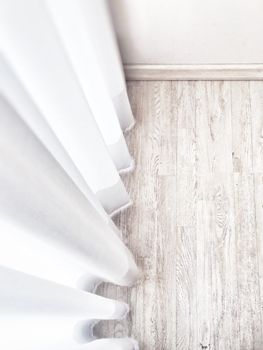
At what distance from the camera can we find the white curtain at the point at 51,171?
0.43 m

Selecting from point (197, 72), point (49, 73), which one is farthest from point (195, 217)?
point (49, 73)

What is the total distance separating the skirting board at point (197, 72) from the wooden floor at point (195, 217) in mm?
21

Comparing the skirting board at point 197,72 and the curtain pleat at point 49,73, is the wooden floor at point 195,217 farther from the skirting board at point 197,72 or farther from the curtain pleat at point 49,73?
the curtain pleat at point 49,73

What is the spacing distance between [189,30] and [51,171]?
2.47ft

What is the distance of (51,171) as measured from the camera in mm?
499

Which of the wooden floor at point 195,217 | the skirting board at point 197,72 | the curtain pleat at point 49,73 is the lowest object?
the wooden floor at point 195,217

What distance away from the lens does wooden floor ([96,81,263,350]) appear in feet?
3.82

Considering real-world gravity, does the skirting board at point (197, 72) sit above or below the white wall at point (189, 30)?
below

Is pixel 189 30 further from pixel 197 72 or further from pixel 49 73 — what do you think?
pixel 49 73

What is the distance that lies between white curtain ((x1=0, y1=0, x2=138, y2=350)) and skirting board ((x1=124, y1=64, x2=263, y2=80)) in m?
0.31

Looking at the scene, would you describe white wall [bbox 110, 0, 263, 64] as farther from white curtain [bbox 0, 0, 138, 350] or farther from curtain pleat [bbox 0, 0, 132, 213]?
curtain pleat [bbox 0, 0, 132, 213]

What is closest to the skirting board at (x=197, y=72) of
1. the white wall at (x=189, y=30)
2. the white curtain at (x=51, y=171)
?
the white wall at (x=189, y=30)

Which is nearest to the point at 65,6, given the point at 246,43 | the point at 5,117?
the point at 5,117

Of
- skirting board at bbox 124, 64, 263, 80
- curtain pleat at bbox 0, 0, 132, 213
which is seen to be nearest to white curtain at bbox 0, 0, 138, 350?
curtain pleat at bbox 0, 0, 132, 213
